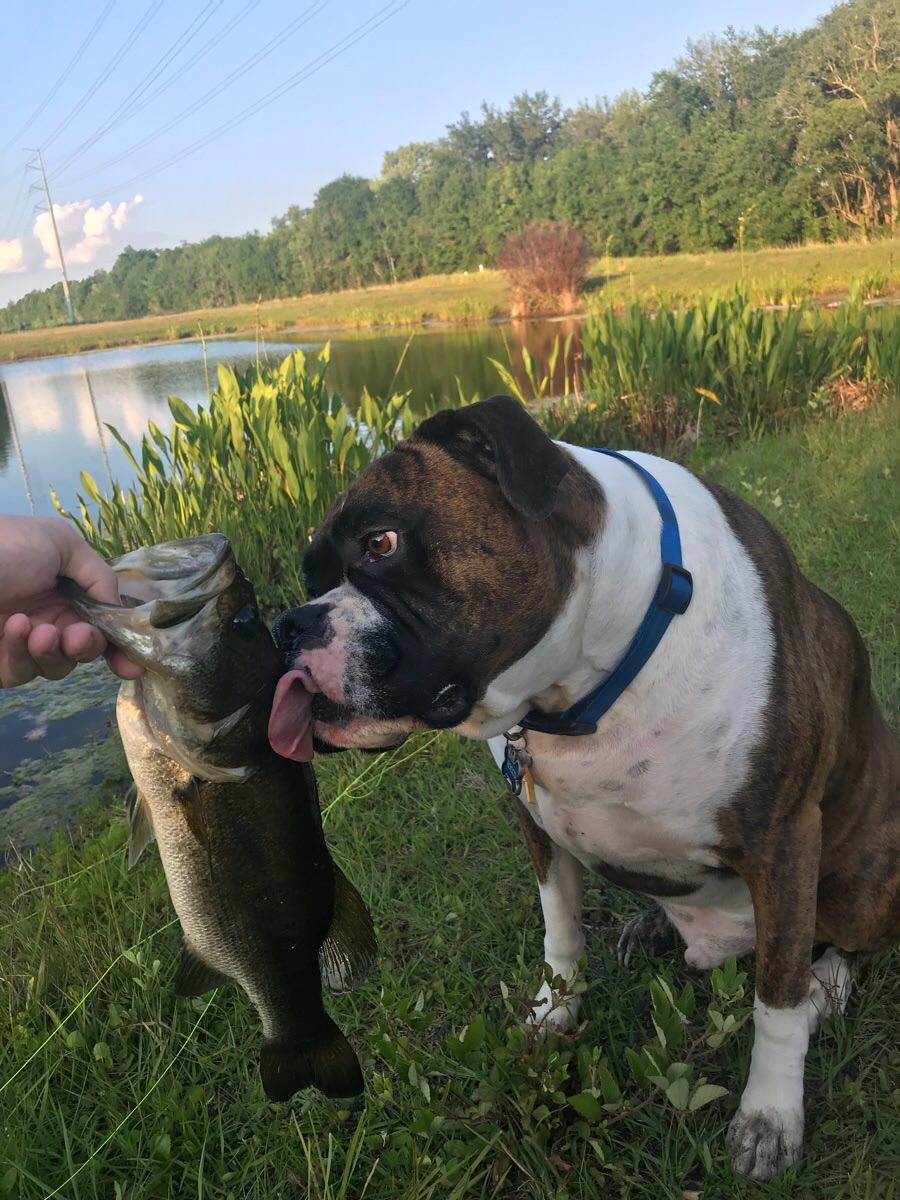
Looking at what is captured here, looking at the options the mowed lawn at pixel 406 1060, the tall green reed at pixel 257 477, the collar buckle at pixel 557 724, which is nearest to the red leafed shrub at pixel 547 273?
the tall green reed at pixel 257 477

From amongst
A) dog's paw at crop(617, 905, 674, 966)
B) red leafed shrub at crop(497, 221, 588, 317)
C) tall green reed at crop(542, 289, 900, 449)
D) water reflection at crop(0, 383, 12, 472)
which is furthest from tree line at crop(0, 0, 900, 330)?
dog's paw at crop(617, 905, 674, 966)

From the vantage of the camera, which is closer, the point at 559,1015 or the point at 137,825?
the point at 137,825

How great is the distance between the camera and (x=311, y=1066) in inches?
67.6

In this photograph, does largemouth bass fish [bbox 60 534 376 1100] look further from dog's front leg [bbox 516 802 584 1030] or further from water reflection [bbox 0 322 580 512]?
water reflection [bbox 0 322 580 512]

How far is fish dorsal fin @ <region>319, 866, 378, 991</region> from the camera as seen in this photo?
184 centimetres

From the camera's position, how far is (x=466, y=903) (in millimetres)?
2623

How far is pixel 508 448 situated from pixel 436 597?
0.30m

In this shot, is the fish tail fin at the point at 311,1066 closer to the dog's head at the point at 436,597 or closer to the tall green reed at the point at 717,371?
the dog's head at the point at 436,597

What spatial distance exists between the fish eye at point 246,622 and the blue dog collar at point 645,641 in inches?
24.4

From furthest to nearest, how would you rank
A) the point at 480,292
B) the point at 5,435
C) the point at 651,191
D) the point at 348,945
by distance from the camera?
the point at 651,191, the point at 480,292, the point at 5,435, the point at 348,945

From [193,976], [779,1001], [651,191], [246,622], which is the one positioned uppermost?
[651,191]

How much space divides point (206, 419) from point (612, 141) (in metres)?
58.5

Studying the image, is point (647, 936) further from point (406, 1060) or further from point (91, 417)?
point (91, 417)

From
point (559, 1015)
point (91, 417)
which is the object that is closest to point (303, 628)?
point (559, 1015)
